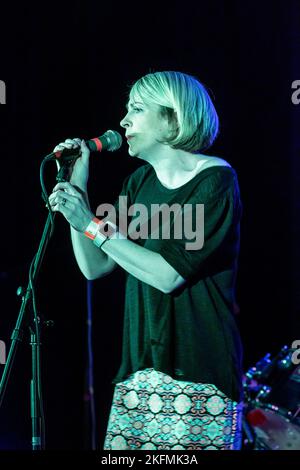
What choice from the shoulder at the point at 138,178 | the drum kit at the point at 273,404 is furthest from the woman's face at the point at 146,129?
the drum kit at the point at 273,404

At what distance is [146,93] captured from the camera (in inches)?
76.2

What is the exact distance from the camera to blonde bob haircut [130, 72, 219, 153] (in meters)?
1.90

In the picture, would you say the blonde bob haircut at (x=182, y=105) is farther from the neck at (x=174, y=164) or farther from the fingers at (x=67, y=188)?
the fingers at (x=67, y=188)

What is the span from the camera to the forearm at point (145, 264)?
5.68 ft

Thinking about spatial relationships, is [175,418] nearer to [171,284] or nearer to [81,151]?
[171,284]

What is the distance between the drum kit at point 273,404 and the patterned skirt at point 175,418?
1291 mm

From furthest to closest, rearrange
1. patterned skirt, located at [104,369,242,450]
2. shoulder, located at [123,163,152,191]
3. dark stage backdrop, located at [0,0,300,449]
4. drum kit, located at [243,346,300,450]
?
dark stage backdrop, located at [0,0,300,449], drum kit, located at [243,346,300,450], shoulder, located at [123,163,152,191], patterned skirt, located at [104,369,242,450]

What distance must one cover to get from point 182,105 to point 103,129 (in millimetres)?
1420

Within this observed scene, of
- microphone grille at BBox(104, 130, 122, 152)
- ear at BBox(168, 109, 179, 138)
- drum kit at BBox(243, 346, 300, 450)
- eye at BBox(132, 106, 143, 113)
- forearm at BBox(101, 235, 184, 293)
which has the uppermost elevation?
eye at BBox(132, 106, 143, 113)

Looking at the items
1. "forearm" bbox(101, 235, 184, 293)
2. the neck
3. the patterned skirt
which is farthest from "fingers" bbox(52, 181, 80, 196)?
the patterned skirt

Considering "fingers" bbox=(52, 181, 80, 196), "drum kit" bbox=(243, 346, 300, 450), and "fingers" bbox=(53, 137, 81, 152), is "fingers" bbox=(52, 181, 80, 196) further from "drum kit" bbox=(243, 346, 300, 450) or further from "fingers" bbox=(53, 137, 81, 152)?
"drum kit" bbox=(243, 346, 300, 450)

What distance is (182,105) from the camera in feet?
6.23

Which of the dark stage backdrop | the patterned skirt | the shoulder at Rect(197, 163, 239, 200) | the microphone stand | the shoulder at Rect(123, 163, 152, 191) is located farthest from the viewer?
the dark stage backdrop

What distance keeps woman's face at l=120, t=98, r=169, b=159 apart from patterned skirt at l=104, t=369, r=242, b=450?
2.24 feet
